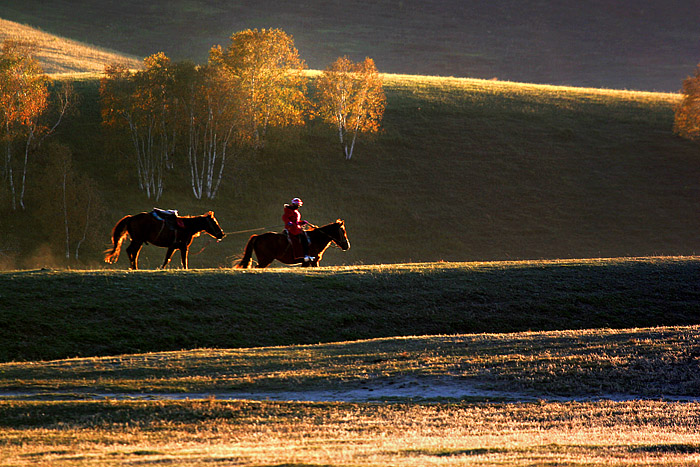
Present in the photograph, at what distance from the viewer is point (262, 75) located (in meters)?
64.2

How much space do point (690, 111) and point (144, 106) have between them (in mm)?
48717

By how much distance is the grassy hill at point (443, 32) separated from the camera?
148875mm

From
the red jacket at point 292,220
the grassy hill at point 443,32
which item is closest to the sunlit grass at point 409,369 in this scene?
A: the red jacket at point 292,220

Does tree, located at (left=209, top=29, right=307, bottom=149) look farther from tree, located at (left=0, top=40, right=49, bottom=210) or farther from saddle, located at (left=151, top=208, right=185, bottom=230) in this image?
saddle, located at (left=151, top=208, right=185, bottom=230)

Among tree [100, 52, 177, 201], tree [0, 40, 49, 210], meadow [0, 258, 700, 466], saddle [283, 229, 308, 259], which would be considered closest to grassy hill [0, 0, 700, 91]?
tree [100, 52, 177, 201]

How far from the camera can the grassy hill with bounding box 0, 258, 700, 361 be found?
2264 cm

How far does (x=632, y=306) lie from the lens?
92.4ft

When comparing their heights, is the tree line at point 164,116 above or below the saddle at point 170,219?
above

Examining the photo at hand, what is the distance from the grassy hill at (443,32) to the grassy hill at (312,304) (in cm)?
11356

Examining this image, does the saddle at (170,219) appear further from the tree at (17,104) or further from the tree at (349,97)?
the tree at (349,97)

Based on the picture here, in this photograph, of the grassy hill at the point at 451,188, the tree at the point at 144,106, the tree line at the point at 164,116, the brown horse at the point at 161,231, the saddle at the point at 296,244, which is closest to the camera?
the saddle at the point at 296,244

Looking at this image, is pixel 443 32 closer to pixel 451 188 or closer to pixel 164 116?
pixel 451 188

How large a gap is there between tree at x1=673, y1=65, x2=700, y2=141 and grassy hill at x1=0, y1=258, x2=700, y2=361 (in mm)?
44292

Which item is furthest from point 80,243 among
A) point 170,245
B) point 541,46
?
point 541,46
